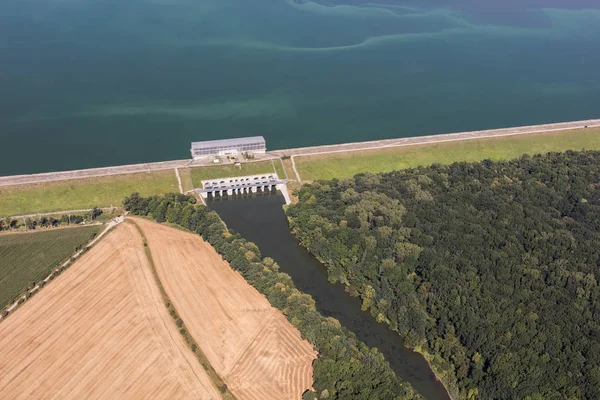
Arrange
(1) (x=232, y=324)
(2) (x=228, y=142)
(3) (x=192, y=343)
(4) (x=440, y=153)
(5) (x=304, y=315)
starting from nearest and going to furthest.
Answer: (3) (x=192, y=343) → (5) (x=304, y=315) → (1) (x=232, y=324) → (2) (x=228, y=142) → (4) (x=440, y=153)

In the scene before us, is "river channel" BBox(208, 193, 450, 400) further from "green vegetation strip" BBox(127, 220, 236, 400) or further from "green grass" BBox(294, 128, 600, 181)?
"green vegetation strip" BBox(127, 220, 236, 400)

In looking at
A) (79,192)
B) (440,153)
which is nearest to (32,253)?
(79,192)

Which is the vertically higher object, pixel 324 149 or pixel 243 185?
pixel 324 149

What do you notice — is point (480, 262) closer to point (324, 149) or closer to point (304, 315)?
point (304, 315)

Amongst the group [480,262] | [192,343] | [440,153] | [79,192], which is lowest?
[192,343]

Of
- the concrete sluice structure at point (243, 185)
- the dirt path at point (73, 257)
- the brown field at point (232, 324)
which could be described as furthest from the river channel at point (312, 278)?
the dirt path at point (73, 257)

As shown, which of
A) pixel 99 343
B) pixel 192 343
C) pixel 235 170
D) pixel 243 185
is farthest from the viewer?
pixel 235 170

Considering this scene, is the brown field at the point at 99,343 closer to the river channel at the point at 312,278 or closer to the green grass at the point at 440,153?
the river channel at the point at 312,278
